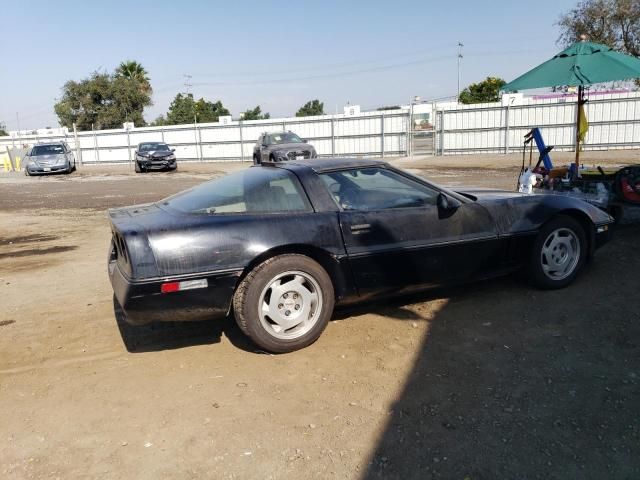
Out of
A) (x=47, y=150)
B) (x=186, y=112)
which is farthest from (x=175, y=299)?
(x=186, y=112)

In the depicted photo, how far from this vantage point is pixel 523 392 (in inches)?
119

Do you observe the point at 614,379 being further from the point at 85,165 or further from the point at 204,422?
the point at 85,165

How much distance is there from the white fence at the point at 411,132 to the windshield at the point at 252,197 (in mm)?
22784

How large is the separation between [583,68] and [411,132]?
19.3 meters

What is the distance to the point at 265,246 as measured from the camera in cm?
354

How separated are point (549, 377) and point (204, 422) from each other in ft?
6.73

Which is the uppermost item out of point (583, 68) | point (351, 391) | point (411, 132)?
point (583, 68)

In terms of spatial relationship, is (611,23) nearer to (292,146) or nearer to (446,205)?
(292,146)

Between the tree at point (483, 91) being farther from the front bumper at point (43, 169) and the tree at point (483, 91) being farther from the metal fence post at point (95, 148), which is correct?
the front bumper at point (43, 169)

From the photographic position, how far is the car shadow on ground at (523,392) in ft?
8.06

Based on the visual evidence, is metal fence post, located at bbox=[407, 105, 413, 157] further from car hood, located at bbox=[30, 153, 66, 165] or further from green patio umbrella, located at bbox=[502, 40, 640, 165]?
green patio umbrella, located at bbox=[502, 40, 640, 165]

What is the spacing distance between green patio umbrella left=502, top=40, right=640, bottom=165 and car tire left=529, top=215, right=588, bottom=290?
147 inches

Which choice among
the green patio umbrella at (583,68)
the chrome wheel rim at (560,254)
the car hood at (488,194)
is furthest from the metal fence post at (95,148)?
the chrome wheel rim at (560,254)

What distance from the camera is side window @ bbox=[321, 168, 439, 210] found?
4027 millimetres
